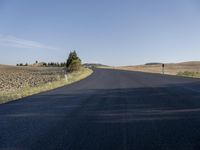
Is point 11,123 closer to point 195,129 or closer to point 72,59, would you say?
point 195,129

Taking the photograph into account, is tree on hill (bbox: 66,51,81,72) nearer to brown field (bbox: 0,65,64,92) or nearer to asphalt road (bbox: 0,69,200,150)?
brown field (bbox: 0,65,64,92)

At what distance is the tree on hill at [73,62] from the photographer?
6228 cm

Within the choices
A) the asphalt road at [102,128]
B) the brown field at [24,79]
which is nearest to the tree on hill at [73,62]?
the brown field at [24,79]

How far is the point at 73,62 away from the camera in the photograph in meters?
62.8

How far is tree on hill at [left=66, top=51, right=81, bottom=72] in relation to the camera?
62.3 m

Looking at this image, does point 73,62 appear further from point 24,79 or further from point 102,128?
point 102,128

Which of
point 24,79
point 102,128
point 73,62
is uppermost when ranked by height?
point 73,62

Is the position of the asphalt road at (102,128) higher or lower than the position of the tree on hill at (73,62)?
lower

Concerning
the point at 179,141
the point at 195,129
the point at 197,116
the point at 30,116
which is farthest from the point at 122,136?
the point at 30,116

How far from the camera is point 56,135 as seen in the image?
6.94 meters

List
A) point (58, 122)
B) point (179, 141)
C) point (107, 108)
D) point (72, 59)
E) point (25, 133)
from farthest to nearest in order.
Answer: point (72, 59) → point (107, 108) → point (58, 122) → point (25, 133) → point (179, 141)

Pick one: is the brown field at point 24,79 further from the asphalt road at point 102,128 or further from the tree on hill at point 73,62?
the asphalt road at point 102,128

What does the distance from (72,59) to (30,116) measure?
54.6m

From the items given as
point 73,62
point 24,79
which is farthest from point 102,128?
point 73,62
